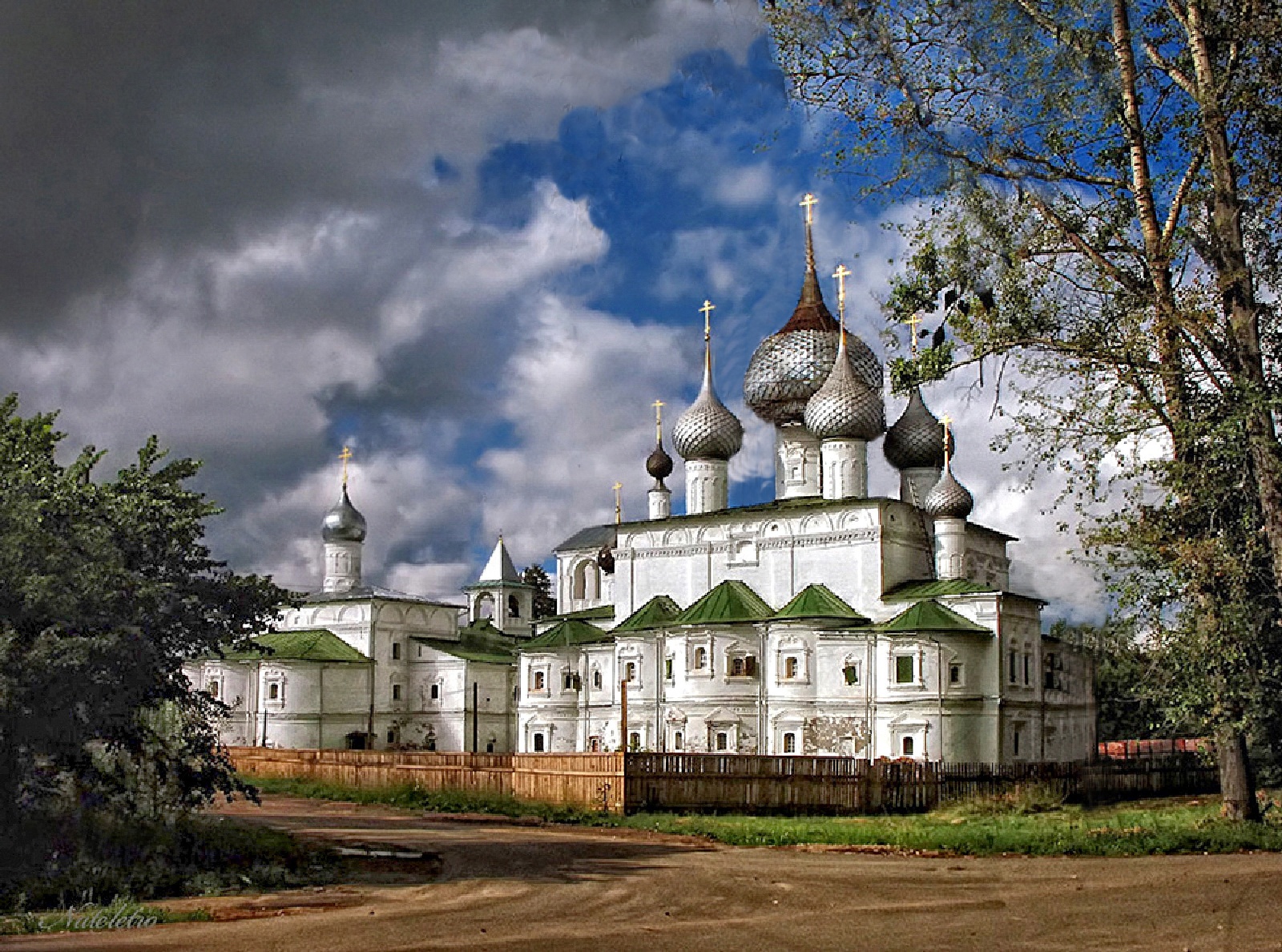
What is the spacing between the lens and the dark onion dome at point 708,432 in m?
49.3

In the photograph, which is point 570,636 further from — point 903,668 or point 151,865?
point 151,865

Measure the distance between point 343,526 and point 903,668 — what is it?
3108 centimetres

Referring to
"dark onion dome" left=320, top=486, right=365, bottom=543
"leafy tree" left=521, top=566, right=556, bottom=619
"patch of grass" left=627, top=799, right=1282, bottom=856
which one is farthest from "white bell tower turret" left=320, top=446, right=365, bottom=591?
"patch of grass" left=627, top=799, right=1282, bottom=856

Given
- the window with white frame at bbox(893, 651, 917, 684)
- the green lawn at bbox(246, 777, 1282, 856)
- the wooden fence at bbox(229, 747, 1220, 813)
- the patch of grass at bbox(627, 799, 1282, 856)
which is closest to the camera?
the patch of grass at bbox(627, 799, 1282, 856)

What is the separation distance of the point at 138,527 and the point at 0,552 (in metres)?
1.94

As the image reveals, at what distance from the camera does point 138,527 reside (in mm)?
17250

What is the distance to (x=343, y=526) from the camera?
62.4 metres

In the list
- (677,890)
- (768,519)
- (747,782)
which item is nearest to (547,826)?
(747,782)

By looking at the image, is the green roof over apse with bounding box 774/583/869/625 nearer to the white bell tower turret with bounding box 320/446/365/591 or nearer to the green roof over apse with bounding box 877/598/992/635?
the green roof over apse with bounding box 877/598/992/635

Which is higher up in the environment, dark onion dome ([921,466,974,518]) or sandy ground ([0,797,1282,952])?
dark onion dome ([921,466,974,518])

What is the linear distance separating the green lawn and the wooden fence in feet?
1.97

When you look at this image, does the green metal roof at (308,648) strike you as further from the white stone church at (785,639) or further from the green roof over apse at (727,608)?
the green roof over apse at (727,608)

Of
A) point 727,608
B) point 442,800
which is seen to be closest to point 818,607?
point 727,608

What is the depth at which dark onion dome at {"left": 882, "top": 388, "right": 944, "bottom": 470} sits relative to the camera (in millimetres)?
46812
